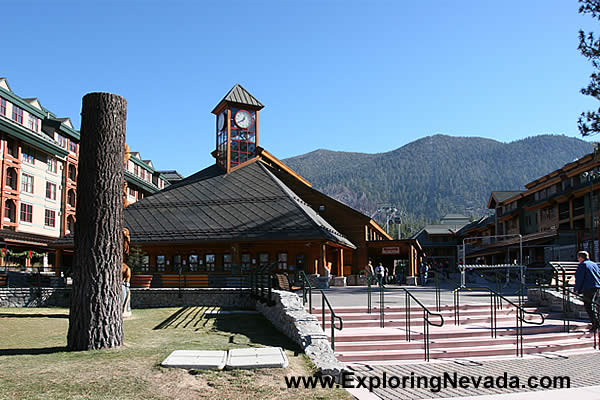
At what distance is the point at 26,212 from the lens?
4247cm

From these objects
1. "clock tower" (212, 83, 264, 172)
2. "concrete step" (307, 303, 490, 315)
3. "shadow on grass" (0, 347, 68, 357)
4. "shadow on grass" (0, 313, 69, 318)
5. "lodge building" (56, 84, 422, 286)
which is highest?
"clock tower" (212, 83, 264, 172)

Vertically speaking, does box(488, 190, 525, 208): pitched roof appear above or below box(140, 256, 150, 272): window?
above

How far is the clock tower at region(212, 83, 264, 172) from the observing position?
41.9 metres

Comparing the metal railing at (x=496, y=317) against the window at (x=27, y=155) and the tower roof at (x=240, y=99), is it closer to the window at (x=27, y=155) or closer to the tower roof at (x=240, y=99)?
the tower roof at (x=240, y=99)

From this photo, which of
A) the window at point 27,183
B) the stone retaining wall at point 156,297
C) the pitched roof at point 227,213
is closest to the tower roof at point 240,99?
the pitched roof at point 227,213

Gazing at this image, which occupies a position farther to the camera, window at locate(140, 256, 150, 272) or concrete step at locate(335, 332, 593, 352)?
window at locate(140, 256, 150, 272)

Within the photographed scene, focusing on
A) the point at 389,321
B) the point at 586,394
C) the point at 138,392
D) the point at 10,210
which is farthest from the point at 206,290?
the point at 10,210

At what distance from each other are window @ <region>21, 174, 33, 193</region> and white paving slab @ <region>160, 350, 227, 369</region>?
38.1 metres

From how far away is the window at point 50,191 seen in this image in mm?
45938

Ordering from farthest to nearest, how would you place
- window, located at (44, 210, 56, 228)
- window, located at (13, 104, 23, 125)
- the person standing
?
1. window, located at (44, 210, 56, 228)
2. window, located at (13, 104, 23, 125)
3. the person standing

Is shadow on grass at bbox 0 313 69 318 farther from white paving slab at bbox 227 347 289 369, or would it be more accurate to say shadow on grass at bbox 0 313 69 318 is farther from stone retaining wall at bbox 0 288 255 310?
white paving slab at bbox 227 347 289 369

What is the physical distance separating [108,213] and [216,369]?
14.0 feet

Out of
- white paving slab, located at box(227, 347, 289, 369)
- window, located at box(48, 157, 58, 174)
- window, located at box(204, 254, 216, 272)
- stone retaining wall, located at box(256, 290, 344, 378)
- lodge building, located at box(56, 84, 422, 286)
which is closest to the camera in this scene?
white paving slab, located at box(227, 347, 289, 369)

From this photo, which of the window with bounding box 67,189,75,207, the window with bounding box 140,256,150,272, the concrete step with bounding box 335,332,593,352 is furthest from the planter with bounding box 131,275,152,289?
the window with bounding box 67,189,75,207
